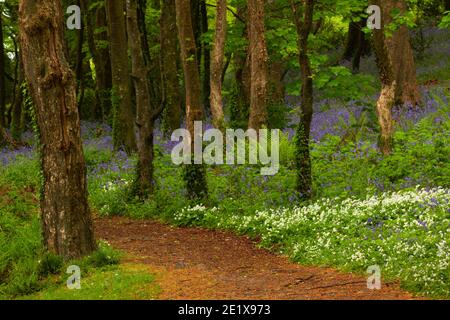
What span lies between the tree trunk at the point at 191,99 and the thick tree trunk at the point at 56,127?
14.6 ft

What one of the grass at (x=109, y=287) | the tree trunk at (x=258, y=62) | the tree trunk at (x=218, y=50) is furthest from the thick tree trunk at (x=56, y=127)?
the tree trunk at (x=218, y=50)

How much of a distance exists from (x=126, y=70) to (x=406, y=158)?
390 inches

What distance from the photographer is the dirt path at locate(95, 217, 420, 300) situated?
7.25 meters

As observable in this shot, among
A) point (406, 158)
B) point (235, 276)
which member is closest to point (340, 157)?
point (406, 158)

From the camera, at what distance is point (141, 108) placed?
46.9 ft

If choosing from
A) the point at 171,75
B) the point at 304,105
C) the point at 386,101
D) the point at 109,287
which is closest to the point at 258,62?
the point at 386,101

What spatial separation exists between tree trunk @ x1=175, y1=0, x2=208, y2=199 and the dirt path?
1.24m

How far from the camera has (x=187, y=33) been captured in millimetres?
13922

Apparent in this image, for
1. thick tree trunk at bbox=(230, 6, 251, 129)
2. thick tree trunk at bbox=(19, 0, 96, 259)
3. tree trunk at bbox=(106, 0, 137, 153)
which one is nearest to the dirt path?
thick tree trunk at bbox=(19, 0, 96, 259)

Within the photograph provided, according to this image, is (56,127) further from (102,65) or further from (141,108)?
(102,65)

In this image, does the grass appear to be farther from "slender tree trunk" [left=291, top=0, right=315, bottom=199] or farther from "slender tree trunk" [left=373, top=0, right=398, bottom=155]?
"slender tree trunk" [left=373, top=0, right=398, bottom=155]

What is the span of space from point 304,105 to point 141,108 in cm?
427

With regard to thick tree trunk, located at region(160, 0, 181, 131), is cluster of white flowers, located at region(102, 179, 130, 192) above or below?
below

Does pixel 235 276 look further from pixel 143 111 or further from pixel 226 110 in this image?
pixel 226 110
